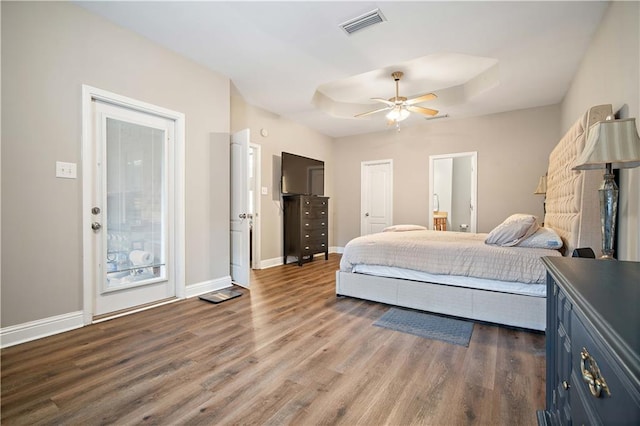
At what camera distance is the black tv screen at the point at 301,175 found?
16.9ft

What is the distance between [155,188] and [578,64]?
193 inches

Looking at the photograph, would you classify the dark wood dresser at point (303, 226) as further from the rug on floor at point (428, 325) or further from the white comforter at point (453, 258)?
the rug on floor at point (428, 325)

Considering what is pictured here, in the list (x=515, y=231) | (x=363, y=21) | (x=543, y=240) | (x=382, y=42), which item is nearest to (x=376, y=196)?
(x=382, y=42)

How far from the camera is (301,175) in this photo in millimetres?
5477

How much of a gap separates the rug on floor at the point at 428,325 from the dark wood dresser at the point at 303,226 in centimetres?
253

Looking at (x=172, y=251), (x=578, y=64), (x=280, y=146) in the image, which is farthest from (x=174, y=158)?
(x=578, y=64)

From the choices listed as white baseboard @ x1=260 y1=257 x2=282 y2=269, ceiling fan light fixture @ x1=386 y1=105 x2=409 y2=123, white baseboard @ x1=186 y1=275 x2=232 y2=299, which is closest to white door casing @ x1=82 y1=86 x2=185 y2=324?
white baseboard @ x1=186 y1=275 x2=232 y2=299

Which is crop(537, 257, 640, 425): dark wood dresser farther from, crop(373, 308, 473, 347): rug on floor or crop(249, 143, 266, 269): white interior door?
crop(249, 143, 266, 269): white interior door

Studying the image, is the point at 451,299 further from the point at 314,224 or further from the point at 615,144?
the point at 314,224

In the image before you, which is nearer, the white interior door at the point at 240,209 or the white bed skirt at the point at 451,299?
the white bed skirt at the point at 451,299

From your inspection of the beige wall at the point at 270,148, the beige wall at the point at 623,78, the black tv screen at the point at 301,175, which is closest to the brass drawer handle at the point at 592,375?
the beige wall at the point at 623,78

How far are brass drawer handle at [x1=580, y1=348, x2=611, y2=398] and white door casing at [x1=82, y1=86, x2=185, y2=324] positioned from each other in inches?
124

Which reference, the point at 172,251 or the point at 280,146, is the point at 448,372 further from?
the point at 280,146

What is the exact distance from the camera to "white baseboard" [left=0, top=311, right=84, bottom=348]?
6.84ft
